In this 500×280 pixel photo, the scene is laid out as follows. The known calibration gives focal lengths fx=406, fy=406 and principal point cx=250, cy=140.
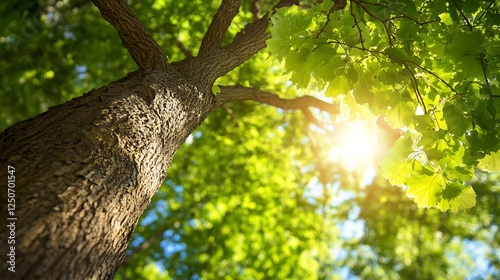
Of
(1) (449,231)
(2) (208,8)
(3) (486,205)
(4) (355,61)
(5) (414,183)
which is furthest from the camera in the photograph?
(1) (449,231)

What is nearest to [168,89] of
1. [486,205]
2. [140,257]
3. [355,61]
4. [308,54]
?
[308,54]

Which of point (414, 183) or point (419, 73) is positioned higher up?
point (419, 73)

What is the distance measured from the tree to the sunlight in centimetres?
320

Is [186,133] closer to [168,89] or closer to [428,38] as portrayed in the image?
[168,89]

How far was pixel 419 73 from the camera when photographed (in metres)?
2.71

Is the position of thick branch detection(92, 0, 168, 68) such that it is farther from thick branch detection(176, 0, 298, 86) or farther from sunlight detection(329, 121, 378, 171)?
sunlight detection(329, 121, 378, 171)

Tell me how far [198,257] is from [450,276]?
7135mm

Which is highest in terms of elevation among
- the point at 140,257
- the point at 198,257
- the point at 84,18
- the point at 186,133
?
the point at 84,18

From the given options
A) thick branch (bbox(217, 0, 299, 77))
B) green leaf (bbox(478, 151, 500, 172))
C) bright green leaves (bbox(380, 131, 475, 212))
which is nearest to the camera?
bright green leaves (bbox(380, 131, 475, 212))

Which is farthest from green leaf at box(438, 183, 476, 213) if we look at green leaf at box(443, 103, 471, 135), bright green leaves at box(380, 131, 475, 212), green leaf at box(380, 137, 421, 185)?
green leaf at box(443, 103, 471, 135)

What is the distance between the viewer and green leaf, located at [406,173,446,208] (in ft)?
8.53

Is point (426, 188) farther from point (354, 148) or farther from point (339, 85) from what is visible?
point (354, 148)

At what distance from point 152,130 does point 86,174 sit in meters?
0.65

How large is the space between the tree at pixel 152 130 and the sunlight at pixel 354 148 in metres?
3.20
